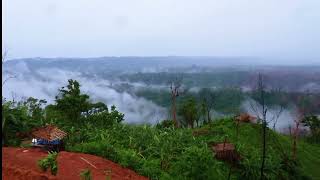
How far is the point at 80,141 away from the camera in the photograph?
22.7 meters

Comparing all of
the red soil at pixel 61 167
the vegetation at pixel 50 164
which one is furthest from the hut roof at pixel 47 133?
the vegetation at pixel 50 164

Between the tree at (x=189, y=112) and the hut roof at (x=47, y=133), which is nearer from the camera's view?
the hut roof at (x=47, y=133)

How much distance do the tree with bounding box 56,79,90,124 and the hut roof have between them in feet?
26.3

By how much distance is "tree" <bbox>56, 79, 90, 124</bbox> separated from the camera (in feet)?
97.0

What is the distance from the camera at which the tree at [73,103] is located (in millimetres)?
29562

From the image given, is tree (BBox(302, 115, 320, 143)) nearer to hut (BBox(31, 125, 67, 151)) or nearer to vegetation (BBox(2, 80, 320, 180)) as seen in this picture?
vegetation (BBox(2, 80, 320, 180))

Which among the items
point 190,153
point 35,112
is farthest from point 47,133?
point 35,112

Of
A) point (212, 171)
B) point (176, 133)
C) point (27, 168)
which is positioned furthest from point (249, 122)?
point (27, 168)

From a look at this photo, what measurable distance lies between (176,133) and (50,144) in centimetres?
973

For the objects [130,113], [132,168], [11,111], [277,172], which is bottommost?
[130,113]

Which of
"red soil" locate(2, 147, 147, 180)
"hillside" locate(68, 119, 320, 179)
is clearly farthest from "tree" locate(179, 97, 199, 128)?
"red soil" locate(2, 147, 147, 180)

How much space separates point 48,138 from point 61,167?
12.7 ft

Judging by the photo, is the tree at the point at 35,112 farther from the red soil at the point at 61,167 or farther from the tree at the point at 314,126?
the tree at the point at 314,126

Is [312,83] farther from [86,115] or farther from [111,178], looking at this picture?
[111,178]
